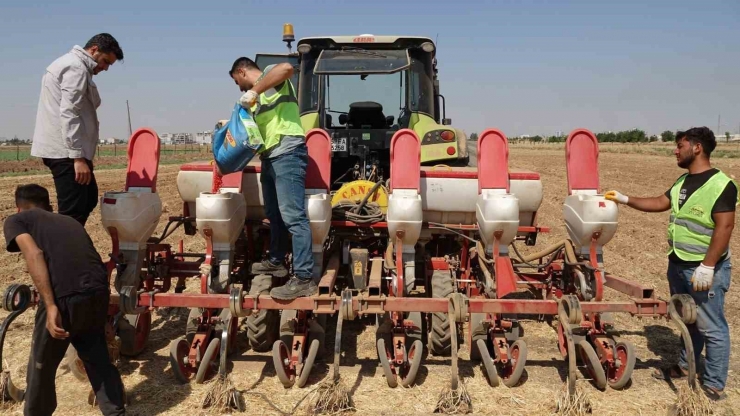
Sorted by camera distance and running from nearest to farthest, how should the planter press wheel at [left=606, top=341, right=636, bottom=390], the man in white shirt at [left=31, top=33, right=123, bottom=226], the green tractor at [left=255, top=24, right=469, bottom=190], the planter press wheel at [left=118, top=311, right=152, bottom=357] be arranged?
the planter press wheel at [left=606, top=341, right=636, bottom=390]
the man in white shirt at [left=31, top=33, right=123, bottom=226]
the planter press wheel at [left=118, top=311, right=152, bottom=357]
the green tractor at [left=255, top=24, right=469, bottom=190]

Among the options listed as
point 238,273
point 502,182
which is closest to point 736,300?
point 502,182

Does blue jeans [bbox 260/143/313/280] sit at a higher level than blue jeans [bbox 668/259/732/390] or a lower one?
higher

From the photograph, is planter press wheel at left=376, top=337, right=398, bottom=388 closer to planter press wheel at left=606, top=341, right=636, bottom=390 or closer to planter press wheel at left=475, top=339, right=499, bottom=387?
planter press wheel at left=475, top=339, right=499, bottom=387

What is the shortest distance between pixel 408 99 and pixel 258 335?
3376 mm

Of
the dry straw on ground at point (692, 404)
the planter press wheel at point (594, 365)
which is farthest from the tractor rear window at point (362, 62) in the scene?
the dry straw on ground at point (692, 404)

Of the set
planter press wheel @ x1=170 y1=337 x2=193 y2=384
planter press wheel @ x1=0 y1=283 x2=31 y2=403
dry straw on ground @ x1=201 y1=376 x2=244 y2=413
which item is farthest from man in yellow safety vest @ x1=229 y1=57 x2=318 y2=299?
planter press wheel @ x1=0 y1=283 x2=31 y2=403

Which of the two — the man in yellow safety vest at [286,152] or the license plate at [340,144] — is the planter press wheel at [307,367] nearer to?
the man in yellow safety vest at [286,152]

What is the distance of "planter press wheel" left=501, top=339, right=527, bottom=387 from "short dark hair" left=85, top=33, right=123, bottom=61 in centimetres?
388

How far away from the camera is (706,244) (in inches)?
157

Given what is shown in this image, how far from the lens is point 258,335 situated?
4578 mm

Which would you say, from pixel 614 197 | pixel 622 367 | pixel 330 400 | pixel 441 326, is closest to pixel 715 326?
pixel 622 367

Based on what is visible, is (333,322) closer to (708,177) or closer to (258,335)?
(258,335)

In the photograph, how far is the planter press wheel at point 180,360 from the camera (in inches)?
158

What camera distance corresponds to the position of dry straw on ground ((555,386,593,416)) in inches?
141
